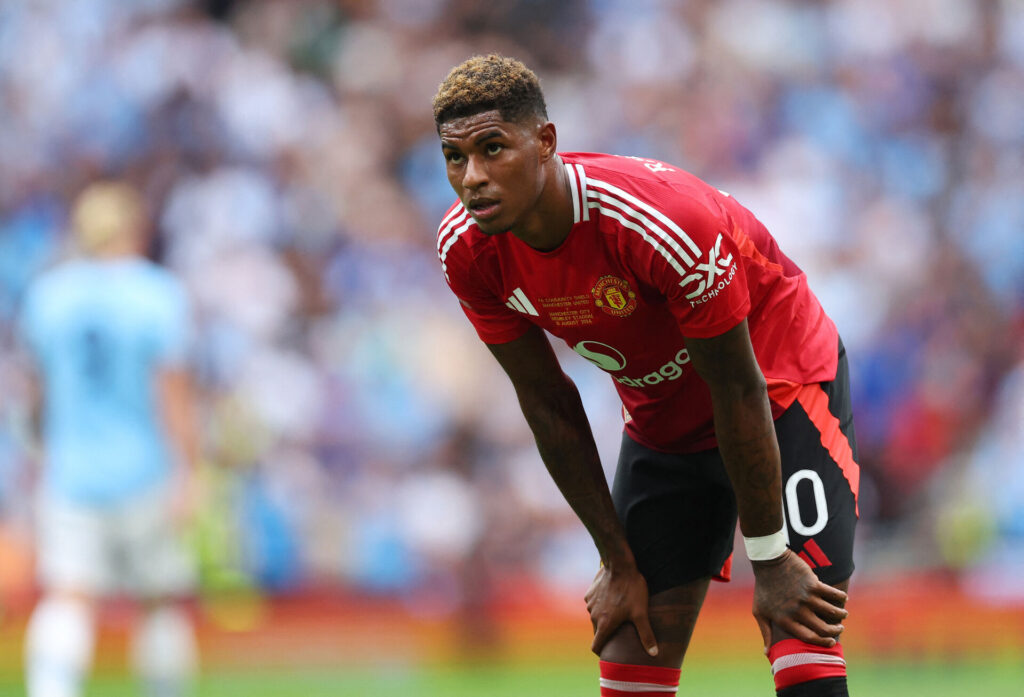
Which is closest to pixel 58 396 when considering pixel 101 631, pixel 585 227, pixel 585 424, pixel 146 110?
pixel 101 631

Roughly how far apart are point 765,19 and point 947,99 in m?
1.85

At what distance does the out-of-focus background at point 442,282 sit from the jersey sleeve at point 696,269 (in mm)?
5056

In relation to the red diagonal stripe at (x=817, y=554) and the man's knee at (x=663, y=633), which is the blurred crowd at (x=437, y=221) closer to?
the man's knee at (x=663, y=633)

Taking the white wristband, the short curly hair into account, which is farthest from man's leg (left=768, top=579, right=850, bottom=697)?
the short curly hair

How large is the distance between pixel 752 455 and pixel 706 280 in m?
0.50

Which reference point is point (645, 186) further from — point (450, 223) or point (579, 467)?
point (579, 467)

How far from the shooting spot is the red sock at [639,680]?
415 centimetres

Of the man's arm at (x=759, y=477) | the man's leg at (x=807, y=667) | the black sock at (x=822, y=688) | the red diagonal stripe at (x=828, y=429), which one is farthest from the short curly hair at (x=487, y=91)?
the black sock at (x=822, y=688)

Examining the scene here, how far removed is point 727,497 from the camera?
13.9 ft

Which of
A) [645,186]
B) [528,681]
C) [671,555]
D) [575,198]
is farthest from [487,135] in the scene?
[528,681]

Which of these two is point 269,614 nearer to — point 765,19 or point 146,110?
point 146,110

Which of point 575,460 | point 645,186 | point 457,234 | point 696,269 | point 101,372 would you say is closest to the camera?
point 696,269

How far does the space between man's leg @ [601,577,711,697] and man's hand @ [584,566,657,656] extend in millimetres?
32

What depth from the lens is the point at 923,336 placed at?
10.2 metres
